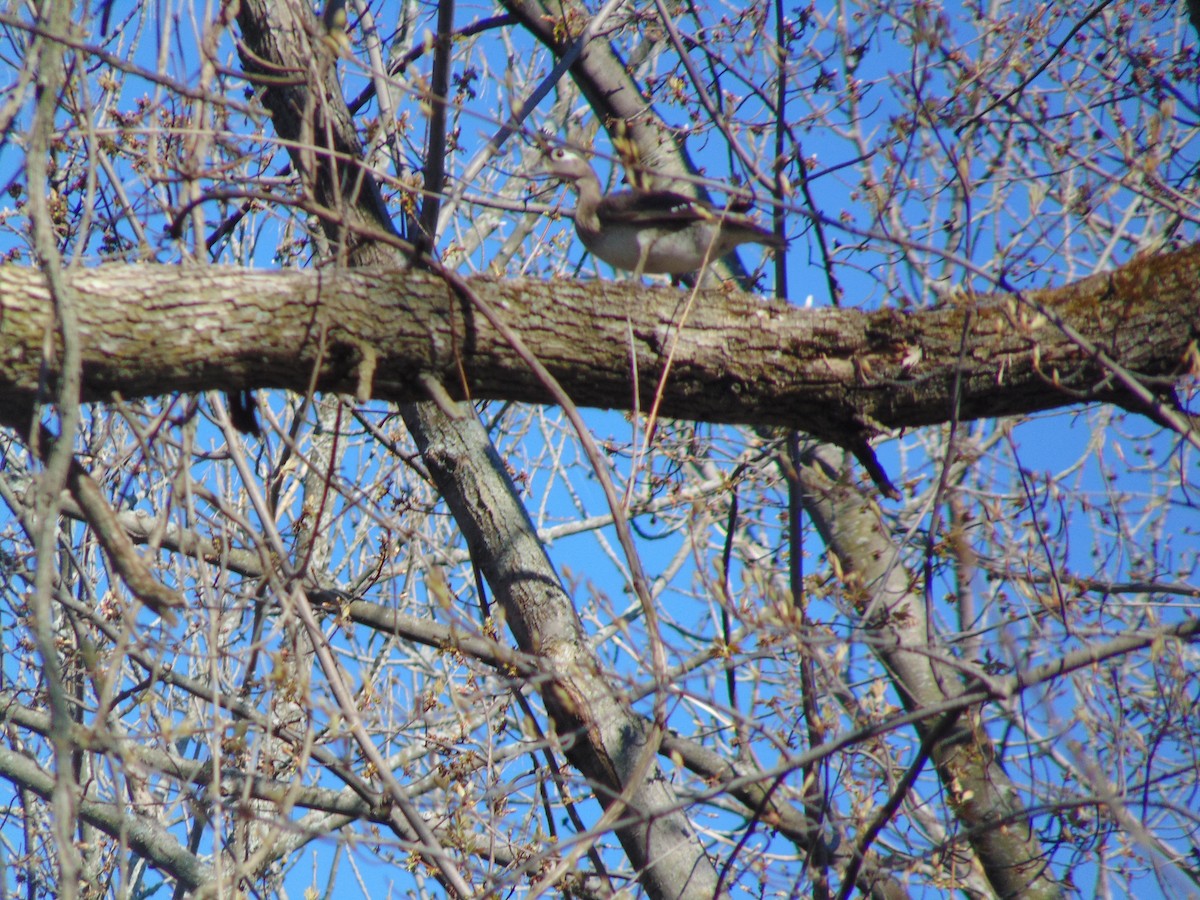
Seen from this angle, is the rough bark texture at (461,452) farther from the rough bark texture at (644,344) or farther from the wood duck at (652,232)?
the wood duck at (652,232)

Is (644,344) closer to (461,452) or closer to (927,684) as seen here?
(461,452)

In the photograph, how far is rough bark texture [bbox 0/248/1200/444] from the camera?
272 cm

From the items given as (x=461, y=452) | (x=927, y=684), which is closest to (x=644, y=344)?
(x=461, y=452)

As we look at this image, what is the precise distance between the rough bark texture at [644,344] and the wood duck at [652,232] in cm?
100

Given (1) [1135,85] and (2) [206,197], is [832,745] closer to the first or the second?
(2) [206,197]

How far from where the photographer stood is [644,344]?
9.75ft

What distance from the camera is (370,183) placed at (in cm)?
423

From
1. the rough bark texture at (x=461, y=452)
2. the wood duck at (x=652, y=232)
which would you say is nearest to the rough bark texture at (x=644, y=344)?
the rough bark texture at (x=461, y=452)

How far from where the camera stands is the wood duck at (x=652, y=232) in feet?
13.3

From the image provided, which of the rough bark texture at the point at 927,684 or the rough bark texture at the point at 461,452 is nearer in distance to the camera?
the rough bark texture at the point at 461,452

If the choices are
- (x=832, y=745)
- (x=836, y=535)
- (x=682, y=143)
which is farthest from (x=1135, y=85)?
(x=832, y=745)

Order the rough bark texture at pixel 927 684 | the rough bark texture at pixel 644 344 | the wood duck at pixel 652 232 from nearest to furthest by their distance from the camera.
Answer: the rough bark texture at pixel 644 344 → the rough bark texture at pixel 927 684 → the wood duck at pixel 652 232

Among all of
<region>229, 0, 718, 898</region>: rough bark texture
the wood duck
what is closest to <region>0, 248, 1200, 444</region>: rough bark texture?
<region>229, 0, 718, 898</region>: rough bark texture

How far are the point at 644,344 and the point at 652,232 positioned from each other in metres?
1.51
